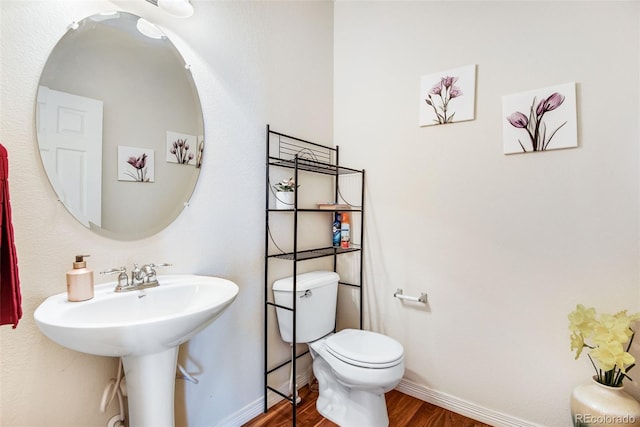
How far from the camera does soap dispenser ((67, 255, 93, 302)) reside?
0.93 meters

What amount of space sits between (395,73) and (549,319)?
1.61 meters

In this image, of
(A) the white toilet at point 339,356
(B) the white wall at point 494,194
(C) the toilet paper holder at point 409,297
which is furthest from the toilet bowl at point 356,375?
(B) the white wall at point 494,194

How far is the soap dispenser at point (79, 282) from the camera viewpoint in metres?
0.93

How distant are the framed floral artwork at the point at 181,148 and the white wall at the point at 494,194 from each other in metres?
1.11

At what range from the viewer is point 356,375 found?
55.7 inches

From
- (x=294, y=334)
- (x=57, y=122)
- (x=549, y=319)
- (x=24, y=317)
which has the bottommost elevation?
(x=294, y=334)

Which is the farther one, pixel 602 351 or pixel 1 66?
pixel 602 351

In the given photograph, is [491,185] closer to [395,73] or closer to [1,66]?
[395,73]

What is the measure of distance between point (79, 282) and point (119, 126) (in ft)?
1.90

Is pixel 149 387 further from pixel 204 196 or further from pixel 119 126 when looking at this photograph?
pixel 119 126

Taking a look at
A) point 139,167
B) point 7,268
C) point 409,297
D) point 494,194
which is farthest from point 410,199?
point 7,268

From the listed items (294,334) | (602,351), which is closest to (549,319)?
(602,351)

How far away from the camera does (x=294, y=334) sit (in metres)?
1.57

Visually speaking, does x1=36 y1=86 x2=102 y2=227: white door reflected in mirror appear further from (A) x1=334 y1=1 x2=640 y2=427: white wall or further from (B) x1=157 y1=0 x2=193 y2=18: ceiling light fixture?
(A) x1=334 y1=1 x2=640 y2=427: white wall
